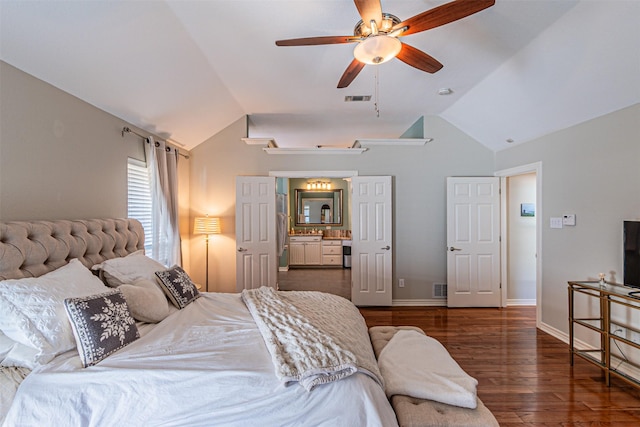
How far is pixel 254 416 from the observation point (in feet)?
4.19

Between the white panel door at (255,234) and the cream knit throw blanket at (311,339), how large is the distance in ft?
6.68

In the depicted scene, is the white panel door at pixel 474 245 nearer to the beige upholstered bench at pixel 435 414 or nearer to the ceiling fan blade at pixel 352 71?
the ceiling fan blade at pixel 352 71

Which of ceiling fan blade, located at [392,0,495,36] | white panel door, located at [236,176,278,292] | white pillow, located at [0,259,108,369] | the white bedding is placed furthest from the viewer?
white panel door, located at [236,176,278,292]

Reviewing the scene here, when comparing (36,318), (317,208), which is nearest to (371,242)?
(36,318)

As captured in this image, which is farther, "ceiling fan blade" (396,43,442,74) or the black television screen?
the black television screen

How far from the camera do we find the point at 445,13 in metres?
1.66

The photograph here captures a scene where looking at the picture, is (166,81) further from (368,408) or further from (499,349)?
(499,349)

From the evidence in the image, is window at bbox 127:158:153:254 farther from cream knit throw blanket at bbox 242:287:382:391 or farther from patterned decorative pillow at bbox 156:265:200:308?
cream knit throw blanket at bbox 242:287:382:391

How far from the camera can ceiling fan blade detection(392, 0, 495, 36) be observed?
5.13 feet

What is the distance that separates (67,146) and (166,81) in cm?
106

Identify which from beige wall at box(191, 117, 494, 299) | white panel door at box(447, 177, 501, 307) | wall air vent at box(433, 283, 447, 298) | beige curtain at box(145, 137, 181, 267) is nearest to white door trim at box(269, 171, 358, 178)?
beige wall at box(191, 117, 494, 299)

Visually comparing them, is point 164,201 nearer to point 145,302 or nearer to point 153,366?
point 145,302

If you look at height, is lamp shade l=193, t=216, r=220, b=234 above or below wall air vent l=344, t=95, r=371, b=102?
below

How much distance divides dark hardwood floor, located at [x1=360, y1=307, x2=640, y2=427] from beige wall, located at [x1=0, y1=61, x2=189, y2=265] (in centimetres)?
336
